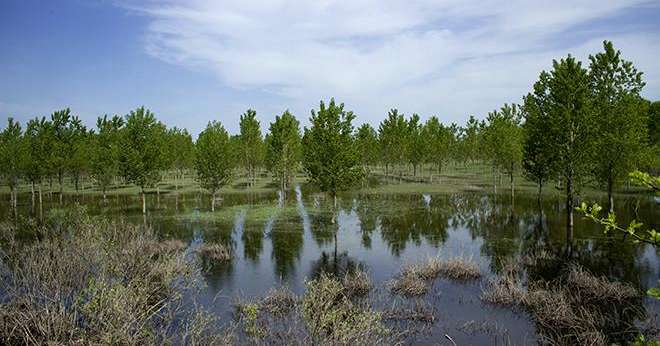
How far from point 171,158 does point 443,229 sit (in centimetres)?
5454

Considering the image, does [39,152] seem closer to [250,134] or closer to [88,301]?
[250,134]

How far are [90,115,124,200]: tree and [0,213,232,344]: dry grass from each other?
4513cm

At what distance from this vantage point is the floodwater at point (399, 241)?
22.0 meters

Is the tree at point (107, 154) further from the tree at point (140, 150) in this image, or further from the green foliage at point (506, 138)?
the green foliage at point (506, 138)

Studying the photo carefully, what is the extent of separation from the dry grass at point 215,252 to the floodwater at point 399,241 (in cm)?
78

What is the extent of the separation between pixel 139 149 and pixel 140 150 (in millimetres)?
174

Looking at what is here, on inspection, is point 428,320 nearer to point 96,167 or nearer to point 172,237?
point 172,237

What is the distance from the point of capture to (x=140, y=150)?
A: 5072cm

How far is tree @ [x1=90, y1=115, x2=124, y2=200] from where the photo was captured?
64250mm

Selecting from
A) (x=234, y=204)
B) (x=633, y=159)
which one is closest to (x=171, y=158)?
(x=234, y=204)

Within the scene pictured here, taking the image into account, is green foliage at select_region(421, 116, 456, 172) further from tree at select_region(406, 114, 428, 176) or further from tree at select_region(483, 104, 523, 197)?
tree at select_region(483, 104, 523, 197)

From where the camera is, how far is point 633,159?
41750 mm

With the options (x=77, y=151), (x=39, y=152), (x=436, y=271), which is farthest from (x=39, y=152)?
(x=436, y=271)

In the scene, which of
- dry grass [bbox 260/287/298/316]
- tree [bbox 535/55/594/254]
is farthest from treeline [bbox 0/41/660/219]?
dry grass [bbox 260/287/298/316]
